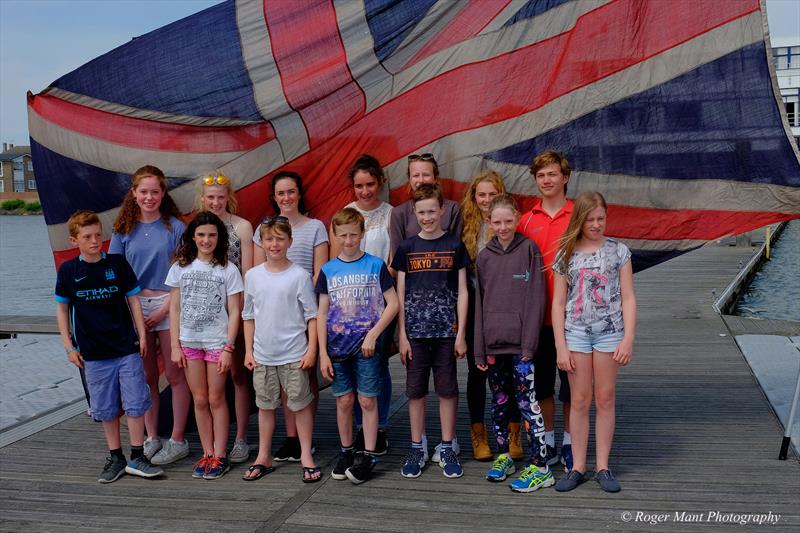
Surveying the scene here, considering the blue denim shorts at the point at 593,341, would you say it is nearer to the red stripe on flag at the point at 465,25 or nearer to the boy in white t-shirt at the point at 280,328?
the boy in white t-shirt at the point at 280,328

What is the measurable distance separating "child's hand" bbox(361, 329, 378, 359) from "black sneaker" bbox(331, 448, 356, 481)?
57cm

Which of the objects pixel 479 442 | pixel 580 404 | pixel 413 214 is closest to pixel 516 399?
pixel 580 404

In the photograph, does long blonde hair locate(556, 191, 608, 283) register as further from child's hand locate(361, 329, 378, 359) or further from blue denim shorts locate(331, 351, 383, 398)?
blue denim shorts locate(331, 351, 383, 398)

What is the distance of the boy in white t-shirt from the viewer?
14.4 feet

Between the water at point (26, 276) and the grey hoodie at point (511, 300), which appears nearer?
the grey hoodie at point (511, 300)

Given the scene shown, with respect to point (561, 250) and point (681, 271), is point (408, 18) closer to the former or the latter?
point (561, 250)

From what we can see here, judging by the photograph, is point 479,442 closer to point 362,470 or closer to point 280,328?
point 362,470

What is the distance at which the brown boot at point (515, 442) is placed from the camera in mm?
4605

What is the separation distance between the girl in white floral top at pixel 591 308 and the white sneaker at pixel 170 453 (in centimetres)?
222

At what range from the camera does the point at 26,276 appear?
3225 centimetres

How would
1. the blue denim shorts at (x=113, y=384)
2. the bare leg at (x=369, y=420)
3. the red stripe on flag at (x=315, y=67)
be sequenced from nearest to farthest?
the bare leg at (x=369, y=420), the blue denim shorts at (x=113, y=384), the red stripe on flag at (x=315, y=67)

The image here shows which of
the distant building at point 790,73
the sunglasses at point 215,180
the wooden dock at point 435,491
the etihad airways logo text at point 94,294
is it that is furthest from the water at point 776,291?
the distant building at point 790,73

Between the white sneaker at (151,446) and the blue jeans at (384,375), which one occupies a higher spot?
the blue jeans at (384,375)

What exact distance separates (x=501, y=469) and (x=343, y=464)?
33.0 inches
